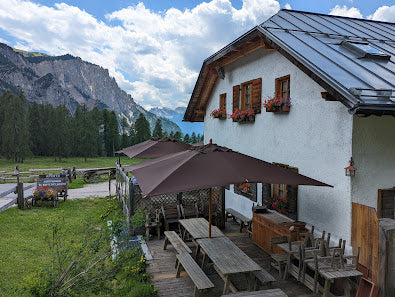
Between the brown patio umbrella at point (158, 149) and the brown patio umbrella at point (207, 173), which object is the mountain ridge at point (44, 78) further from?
the brown patio umbrella at point (207, 173)

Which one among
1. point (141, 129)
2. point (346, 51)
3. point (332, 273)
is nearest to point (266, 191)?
point (332, 273)

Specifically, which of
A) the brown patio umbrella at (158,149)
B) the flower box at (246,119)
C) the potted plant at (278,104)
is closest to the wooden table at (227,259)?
the potted plant at (278,104)

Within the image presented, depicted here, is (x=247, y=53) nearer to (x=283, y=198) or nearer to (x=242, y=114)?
(x=242, y=114)

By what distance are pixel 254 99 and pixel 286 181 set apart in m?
5.07

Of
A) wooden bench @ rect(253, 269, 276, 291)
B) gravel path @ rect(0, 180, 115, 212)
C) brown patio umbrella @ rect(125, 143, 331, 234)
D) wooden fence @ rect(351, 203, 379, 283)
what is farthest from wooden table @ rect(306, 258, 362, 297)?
gravel path @ rect(0, 180, 115, 212)

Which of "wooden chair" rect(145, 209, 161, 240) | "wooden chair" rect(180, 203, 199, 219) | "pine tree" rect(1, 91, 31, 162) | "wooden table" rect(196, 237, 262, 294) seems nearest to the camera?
"wooden table" rect(196, 237, 262, 294)

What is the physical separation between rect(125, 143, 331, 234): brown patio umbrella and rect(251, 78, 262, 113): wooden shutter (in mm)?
4096

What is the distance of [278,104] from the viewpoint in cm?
813

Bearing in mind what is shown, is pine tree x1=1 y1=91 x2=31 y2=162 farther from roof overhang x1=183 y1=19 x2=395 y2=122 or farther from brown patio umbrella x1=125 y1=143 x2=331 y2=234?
brown patio umbrella x1=125 y1=143 x2=331 y2=234

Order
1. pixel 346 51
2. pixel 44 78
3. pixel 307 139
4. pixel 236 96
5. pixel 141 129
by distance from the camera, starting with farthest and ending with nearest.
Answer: pixel 44 78, pixel 141 129, pixel 236 96, pixel 346 51, pixel 307 139

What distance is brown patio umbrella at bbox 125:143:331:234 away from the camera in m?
4.73

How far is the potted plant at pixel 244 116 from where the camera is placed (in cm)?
986

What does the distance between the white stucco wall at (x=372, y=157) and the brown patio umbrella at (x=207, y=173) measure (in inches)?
44.6

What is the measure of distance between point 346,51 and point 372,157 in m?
3.26
